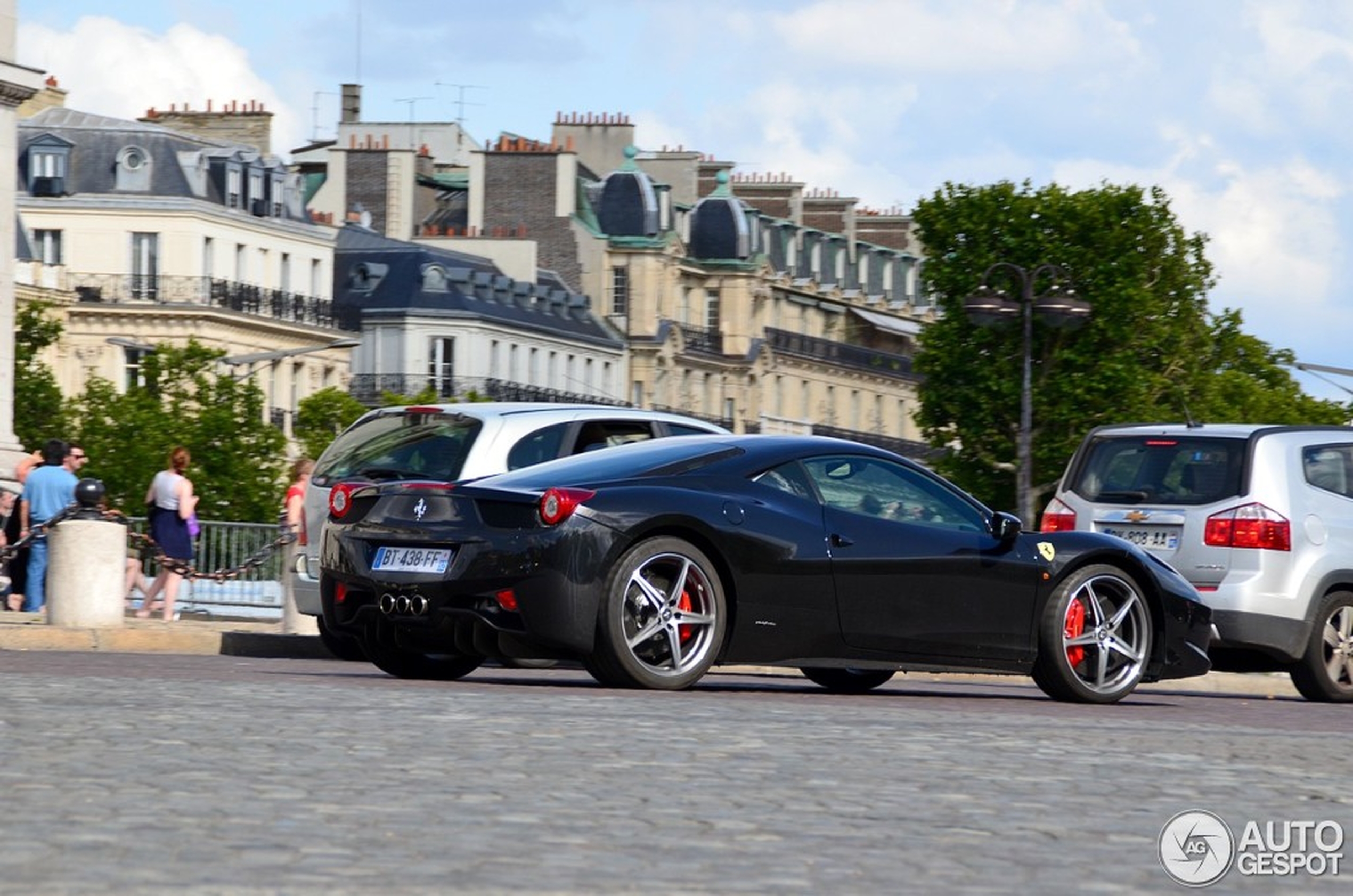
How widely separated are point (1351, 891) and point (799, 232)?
121 metres

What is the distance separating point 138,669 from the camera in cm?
1500

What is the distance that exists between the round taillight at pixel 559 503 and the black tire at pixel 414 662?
4.50 feet

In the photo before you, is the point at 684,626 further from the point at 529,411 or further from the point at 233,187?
the point at 233,187

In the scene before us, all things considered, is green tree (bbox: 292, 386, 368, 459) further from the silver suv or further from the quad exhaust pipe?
the quad exhaust pipe

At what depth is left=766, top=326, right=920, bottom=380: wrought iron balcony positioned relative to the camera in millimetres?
122000

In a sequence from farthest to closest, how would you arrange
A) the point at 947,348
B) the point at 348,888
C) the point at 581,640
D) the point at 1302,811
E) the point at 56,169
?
the point at 56,169 → the point at 947,348 → the point at 581,640 → the point at 1302,811 → the point at 348,888

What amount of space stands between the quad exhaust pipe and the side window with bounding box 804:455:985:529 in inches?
75.7

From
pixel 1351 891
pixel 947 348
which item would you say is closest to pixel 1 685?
pixel 1351 891

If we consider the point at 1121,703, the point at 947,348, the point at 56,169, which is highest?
the point at 56,169

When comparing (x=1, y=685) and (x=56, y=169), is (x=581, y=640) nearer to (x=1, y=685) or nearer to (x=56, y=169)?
(x=1, y=685)

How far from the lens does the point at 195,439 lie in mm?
77500

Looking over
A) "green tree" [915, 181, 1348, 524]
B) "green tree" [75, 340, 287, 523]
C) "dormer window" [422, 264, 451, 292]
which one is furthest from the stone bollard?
"dormer window" [422, 264, 451, 292]

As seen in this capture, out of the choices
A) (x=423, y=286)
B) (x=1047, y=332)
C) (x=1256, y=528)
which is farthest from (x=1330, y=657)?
(x=423, y=286)

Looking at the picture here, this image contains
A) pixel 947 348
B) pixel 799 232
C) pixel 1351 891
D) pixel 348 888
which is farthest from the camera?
pixel 799 232
